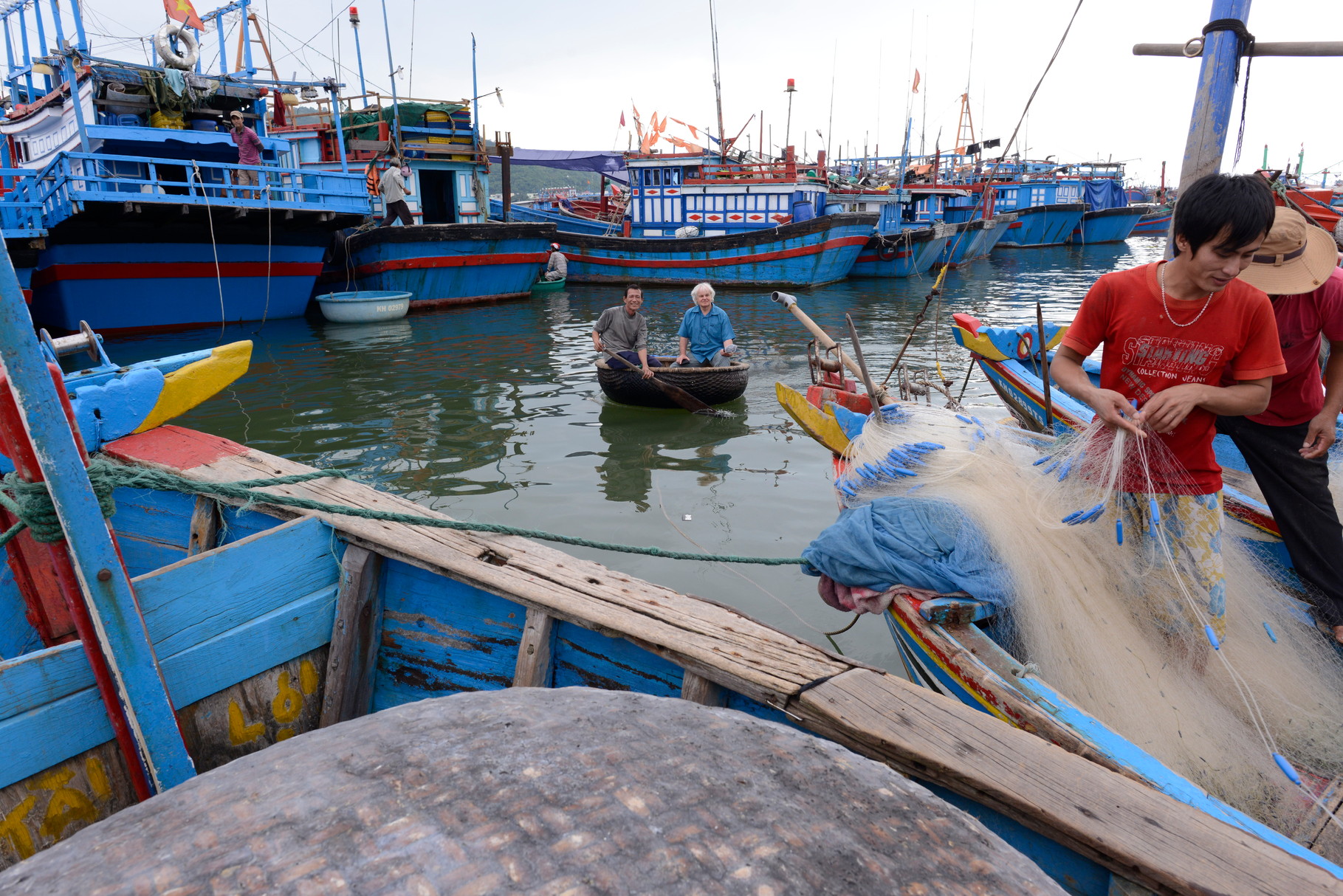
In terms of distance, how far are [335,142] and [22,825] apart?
24112 millimetres

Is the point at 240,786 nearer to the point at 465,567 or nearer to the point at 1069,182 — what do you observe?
the point at 465,567

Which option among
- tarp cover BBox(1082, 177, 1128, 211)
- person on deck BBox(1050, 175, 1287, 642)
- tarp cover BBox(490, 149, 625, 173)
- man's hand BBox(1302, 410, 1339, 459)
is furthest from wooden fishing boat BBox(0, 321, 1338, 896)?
tarp cover BBox(1082, 177, 1128, 211)

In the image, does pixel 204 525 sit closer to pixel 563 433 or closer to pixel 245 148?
pixel 563 433

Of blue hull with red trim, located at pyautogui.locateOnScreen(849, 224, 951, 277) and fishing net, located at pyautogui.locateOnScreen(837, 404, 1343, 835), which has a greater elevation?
blue hull with red trim, located at pyautogui.locateOnScreen(849, 224, 951, 277)

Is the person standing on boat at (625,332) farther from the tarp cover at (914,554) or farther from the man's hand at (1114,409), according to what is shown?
the man's hand at (1114,409)

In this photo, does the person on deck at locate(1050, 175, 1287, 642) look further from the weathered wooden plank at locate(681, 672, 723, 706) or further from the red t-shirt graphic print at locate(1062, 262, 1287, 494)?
the weathered wooden plank at locate(681, 672, 723, 706)

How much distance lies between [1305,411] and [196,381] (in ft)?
14.7

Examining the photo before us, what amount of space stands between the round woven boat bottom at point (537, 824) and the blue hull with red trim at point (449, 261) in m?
17.5

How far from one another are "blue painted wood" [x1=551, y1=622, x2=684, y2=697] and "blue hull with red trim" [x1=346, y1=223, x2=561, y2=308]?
16.6 meters

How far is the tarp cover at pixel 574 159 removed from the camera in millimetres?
29062

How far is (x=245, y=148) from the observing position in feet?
51.7

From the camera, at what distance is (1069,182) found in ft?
131

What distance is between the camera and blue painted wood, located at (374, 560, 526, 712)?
2.50 meters

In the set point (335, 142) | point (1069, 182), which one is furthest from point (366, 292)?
point (1069, 182)
